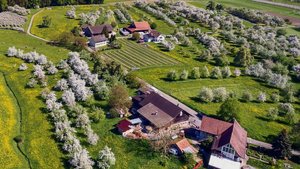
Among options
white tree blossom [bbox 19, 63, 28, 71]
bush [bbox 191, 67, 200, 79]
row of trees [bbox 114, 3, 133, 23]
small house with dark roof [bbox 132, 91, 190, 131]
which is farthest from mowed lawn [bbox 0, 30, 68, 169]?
row of trees [bbox 114, 3, 133, 23]

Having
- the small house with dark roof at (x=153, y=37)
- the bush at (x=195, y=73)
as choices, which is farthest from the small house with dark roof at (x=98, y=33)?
the bush at (x=195, y=73)

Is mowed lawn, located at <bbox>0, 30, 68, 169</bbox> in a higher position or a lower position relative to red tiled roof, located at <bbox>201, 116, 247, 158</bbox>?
lower

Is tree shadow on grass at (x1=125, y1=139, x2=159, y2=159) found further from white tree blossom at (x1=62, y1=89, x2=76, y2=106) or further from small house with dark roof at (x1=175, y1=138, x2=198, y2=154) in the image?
white tree blossom at (x1=62, y1=89, x2=76, y2=106)

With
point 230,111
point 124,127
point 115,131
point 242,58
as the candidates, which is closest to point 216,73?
point 242,58

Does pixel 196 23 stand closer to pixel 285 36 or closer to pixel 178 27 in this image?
pixel 178 27

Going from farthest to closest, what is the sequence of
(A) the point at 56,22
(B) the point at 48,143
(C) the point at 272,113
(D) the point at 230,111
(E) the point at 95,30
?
(A) the point at 56,22 → (E) the point at 95,30 → (C) the point at 272,113 → (D) the point at 230,111 → (B) the point at 48,143

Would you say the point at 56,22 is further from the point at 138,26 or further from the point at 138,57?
the point at 138,57
